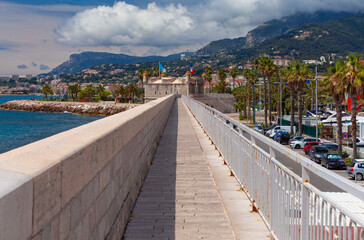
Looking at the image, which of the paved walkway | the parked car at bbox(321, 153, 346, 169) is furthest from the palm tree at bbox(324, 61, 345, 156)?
the paved walkway

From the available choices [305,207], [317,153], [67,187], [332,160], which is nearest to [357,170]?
[332,160]

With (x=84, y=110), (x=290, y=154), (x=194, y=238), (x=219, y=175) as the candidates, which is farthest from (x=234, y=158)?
(x=84, y=110)

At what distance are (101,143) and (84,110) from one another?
4917 inches

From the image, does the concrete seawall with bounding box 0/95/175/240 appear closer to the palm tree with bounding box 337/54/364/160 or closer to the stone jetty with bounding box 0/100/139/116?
the palm tree with bounding box 337/54/364/160

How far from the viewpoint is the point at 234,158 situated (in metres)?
8.05

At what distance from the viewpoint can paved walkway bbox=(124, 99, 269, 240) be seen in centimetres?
535

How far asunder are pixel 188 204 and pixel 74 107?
12759 centimetres

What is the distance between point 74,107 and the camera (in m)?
129

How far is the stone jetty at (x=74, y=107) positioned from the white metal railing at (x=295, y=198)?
106m

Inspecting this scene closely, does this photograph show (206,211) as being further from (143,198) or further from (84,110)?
(84,110)

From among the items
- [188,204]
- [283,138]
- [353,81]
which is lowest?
[283,138]

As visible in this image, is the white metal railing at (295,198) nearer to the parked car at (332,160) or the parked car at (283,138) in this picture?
the parked car at (332,160)

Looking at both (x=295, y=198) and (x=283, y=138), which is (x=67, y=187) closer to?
(x=295, y=198)

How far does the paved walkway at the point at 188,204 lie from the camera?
535 centimetres
